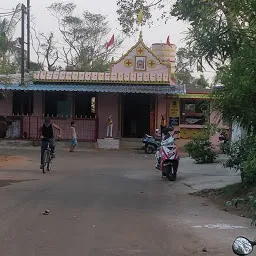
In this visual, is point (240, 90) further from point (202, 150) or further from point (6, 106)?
point (6, 106)

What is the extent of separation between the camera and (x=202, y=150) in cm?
1845

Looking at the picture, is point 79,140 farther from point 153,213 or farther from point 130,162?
point 153,213

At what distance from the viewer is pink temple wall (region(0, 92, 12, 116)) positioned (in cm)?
2784

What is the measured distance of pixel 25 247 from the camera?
254 inches

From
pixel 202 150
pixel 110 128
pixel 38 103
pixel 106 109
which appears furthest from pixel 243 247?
pixel 38 103

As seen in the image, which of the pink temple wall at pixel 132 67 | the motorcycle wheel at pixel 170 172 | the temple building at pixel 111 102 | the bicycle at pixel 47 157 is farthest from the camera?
the pink temple wall at pixel 132 67

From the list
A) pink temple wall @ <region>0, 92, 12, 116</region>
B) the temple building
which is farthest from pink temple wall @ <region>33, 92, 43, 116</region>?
pink temple wall @ <region>0, 92, 12, 116</region>

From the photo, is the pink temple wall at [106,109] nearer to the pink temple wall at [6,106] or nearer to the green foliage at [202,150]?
the pink temple wall at [6,106]

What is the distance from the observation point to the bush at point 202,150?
18469 mm

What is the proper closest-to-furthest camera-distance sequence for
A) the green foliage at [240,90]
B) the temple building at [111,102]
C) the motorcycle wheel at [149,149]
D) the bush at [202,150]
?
the green foliage at [240,90] → the bush at [202,150] → the motorcycle wheel at [149,149] → the temple building at [111,102]

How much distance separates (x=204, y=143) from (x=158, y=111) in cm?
909

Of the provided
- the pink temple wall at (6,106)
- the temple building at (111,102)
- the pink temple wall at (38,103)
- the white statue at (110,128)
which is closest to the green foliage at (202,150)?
the temple building at (111,102)

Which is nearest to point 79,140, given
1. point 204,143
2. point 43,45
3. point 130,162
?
point 130,162

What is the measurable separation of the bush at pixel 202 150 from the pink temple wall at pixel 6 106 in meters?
12.6
